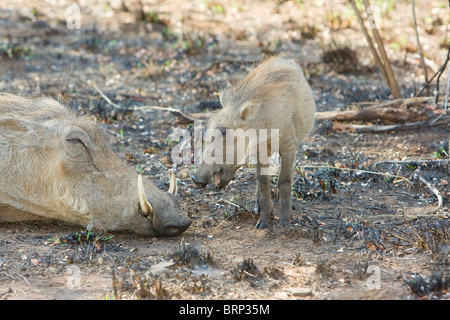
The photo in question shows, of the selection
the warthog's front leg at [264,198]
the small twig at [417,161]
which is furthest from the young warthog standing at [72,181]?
the small twig at [417,161]

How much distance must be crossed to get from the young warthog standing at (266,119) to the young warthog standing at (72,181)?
14.1 inches

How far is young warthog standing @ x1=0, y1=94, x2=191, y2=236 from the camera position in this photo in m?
3.91

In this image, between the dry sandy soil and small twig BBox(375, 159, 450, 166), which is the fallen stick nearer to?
the dry sandy soil

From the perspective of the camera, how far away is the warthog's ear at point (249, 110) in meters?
3.94

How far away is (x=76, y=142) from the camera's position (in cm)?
399

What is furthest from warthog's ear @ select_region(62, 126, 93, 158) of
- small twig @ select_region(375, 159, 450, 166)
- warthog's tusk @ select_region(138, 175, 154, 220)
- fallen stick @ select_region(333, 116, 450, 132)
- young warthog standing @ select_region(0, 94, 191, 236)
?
fallen stick @ select_region(333, 116, 450, 132)

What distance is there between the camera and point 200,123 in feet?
21.2

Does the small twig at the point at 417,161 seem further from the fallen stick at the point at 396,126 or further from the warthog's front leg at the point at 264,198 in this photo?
the warthog's front leg at the point at 264,198

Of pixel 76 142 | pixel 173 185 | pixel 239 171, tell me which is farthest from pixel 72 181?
pixel 239 171

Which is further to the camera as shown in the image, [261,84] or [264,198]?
[264,198]

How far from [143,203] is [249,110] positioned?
890mm

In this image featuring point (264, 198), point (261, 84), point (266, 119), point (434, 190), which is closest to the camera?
point (266, 119)

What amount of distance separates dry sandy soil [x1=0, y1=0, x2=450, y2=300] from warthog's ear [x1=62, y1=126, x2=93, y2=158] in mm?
517

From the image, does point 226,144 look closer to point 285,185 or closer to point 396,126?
point 285,185
